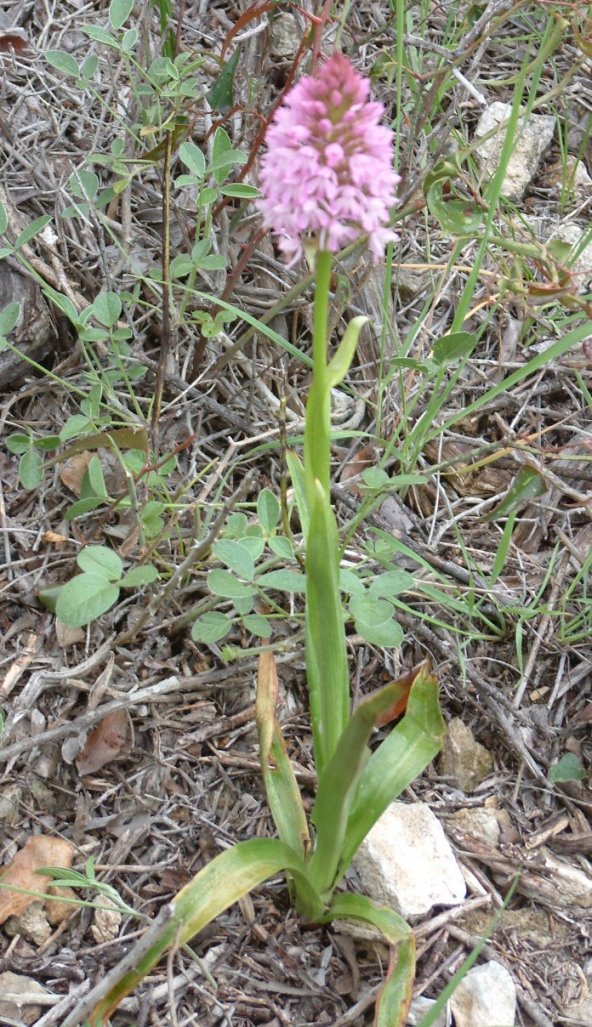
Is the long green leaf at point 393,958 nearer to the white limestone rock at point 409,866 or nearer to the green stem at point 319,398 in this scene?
the white limestone rock at point 409,866

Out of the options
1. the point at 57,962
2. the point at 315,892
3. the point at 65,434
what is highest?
the point at 65,434

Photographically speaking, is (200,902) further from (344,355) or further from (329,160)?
(329,160)

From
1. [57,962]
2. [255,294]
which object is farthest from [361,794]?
[255,294]

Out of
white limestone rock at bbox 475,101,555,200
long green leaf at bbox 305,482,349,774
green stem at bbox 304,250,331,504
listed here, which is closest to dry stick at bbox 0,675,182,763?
long green leaf at bbox 305,482,349,774

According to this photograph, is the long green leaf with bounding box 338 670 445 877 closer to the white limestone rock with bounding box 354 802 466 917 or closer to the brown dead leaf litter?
the white limestone rock with bounding box 354 802 466 917

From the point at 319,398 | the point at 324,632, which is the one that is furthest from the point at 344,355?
the point at 324,632

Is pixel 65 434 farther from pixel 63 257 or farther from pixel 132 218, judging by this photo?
pixel 132 218
